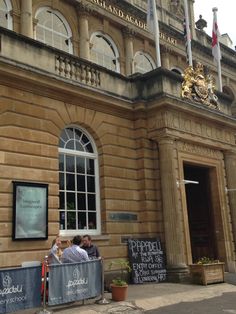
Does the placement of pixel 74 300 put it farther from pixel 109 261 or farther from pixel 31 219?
pixel 109 261

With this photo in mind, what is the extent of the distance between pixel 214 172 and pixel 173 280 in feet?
17.6

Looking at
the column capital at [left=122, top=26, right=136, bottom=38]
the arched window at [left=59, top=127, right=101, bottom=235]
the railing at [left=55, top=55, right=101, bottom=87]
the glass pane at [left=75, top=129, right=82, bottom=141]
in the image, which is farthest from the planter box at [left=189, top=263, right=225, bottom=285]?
the column capital at [left=122, top=26, right=136, bottom=38]

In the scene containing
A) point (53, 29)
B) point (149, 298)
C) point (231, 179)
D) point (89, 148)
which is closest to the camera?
point (149, 298)

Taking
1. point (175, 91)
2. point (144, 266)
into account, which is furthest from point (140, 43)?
point (144, 266)

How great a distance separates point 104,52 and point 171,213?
9814 millimetres

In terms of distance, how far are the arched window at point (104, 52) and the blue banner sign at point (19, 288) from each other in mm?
13807

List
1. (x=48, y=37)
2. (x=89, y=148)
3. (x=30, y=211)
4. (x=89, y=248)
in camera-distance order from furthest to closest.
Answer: (x=48, y=37), (x=89, y=148), (x=30, y=211), (x=89, y=248)

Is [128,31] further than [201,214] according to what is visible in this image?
Yes

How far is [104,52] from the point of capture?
21422mm

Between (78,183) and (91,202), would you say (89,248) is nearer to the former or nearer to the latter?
(91,202)

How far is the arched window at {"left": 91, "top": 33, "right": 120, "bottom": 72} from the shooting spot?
68.8 feet

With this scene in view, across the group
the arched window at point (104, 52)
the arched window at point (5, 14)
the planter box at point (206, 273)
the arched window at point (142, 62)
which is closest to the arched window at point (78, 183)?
the planter box at point (206, 273)

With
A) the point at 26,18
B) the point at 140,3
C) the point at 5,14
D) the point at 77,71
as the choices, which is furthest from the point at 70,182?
the point at 140,3

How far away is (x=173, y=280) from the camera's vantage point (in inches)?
565
